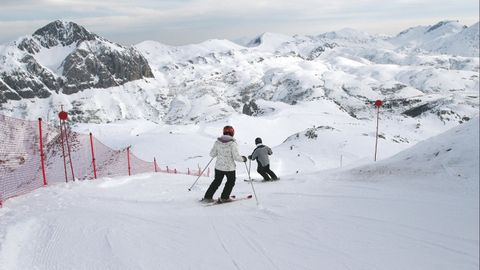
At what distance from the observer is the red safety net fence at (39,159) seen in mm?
13698

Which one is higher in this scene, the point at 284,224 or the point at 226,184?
the point at 226,184

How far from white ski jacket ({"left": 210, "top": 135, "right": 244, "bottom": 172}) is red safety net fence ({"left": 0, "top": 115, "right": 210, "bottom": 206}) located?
5.66m

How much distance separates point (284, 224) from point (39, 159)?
13498 mm

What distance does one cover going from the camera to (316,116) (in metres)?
113

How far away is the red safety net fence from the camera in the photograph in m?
13.7

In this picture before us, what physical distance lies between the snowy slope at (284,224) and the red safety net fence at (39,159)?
2225 millimetres

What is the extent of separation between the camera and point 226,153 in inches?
411

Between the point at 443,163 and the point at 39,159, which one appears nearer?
the point at 443,163

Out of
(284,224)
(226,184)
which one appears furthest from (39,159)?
(284,224)

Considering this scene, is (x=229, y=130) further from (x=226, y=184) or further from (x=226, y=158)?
(x=226, y=184)

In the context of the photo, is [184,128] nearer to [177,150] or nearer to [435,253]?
[177,150]

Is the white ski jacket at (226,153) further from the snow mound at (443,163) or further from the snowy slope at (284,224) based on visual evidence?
the snow mound at (443,163)

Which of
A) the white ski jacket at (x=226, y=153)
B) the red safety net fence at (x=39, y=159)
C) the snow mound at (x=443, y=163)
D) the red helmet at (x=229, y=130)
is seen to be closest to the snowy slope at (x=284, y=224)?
the snow mound at (x=443, y=163)

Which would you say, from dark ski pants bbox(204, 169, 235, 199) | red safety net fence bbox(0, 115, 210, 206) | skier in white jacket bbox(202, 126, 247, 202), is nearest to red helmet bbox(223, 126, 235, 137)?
skier in white jacket bbox(202, 126, 247, 202)
